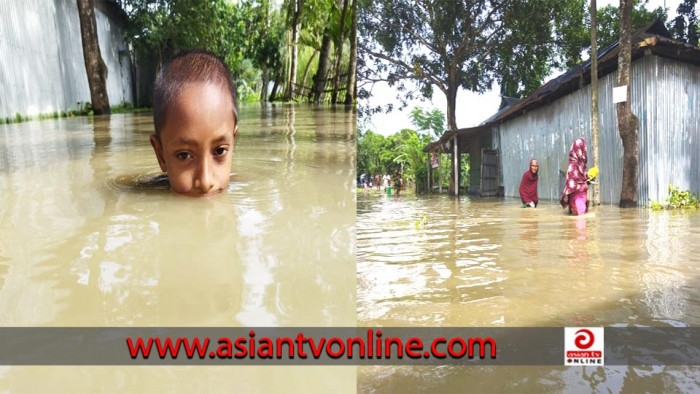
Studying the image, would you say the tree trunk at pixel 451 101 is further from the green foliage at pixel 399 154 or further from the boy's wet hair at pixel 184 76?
the boy's wet hair at pixel 184 76

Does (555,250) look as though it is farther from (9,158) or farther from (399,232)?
(9,158)

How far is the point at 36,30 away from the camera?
4.94m

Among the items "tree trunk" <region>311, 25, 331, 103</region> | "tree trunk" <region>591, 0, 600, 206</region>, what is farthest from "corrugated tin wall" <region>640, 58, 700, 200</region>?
"tree trunk" <region>311, 25, 331, 103</region>

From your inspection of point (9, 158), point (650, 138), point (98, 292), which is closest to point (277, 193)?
point (98, 292)

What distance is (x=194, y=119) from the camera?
3.30 feet

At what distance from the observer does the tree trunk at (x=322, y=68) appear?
21.0 ft

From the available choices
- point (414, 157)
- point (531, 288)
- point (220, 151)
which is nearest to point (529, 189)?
point (414, 157)

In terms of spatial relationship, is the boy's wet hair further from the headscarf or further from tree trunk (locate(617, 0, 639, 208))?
tree trunk (locate(617, 0, 639, 208))

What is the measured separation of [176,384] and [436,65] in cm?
755

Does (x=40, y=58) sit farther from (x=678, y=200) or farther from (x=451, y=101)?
(x=678, y=200)

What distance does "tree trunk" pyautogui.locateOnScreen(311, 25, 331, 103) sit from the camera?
641cm

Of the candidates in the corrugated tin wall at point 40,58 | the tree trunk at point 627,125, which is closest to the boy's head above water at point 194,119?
the corrugated tin wall at point 40,58

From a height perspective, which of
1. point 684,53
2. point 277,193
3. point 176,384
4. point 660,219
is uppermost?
point 684,53

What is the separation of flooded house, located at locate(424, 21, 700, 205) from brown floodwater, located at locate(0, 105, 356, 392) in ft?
16.4
